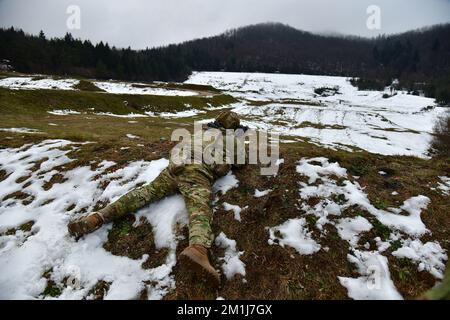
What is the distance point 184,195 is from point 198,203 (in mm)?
443

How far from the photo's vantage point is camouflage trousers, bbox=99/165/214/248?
5.34m

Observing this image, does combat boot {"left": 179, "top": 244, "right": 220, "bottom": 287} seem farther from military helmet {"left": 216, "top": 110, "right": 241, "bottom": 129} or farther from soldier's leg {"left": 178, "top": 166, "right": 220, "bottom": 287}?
military helmet {"left": 216, "top": 110, "right": 241, "bottom": 129}

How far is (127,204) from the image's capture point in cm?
598

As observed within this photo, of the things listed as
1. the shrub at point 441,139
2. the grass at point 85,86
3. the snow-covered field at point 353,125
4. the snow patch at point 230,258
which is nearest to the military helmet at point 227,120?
the snow patch at point 230,258

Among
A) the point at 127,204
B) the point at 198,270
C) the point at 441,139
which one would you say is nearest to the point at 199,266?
the point at 198,270

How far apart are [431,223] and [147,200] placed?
18.6ft

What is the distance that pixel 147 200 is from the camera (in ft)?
20.5

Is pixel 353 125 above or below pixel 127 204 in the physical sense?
above

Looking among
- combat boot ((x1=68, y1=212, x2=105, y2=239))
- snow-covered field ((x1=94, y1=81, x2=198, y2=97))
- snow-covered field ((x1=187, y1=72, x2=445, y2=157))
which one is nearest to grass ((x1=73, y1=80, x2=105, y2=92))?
snow-covered field ((x1=94, y1=81, x2=198, y2=97))

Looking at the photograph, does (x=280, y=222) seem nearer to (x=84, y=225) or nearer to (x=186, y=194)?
(x=186, y=194)

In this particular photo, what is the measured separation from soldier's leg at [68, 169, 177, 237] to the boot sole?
209 cm
